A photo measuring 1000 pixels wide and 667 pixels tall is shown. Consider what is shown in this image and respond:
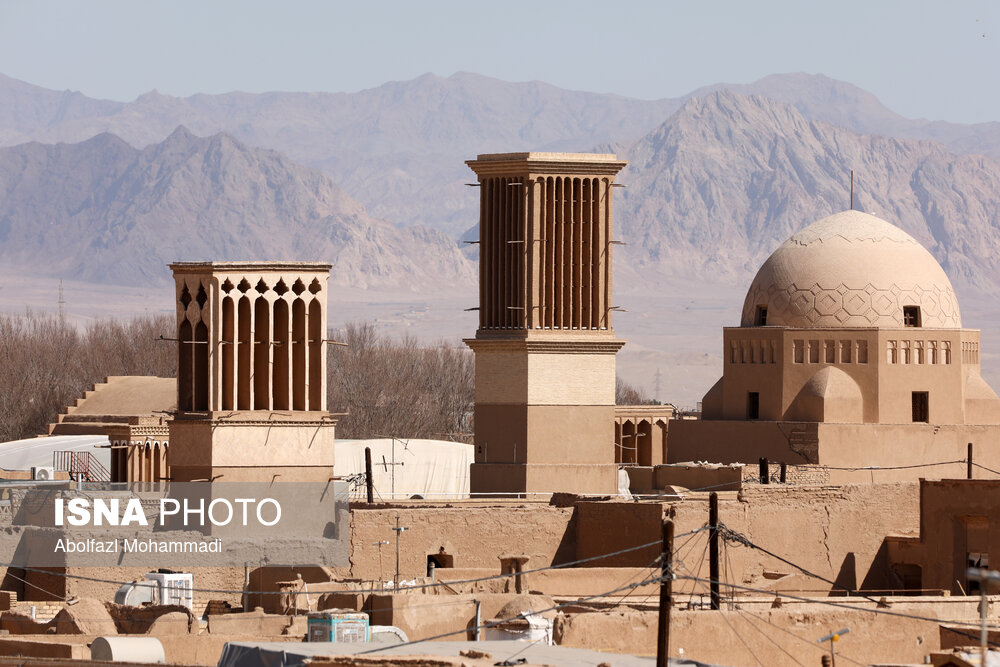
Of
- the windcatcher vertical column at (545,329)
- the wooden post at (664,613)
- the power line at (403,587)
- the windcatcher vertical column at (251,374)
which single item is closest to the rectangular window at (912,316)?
the windcatcher vertical column at (545,329)

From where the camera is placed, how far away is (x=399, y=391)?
7762 centimetres

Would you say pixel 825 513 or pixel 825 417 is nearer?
pixel 825 513

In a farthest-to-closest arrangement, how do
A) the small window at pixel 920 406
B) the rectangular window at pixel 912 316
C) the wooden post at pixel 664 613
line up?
A: the small window at pixel 920 406 < the rectangular window at pixel 912 316 < the wooden post at pixel 664 613

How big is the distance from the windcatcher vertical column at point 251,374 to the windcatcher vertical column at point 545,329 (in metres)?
5.31

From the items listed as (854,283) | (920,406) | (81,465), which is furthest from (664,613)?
(81,465)

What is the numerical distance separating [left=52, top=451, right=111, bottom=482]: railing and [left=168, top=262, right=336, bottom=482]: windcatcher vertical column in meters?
11.2

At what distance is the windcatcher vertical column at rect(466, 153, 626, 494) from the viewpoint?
121 feet

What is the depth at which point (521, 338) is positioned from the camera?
37250mm

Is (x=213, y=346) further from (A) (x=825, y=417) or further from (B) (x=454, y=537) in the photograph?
(A) (x=825, y=417)

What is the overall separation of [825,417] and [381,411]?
1473 inches

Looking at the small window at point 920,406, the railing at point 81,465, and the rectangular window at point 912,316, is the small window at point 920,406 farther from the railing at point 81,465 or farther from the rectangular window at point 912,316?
the railing at point 81,465

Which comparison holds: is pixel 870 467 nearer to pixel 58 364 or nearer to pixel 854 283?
pixel 854 283

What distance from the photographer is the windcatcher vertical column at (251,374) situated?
105 feet

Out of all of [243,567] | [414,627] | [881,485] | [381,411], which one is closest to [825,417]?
[881,485]
